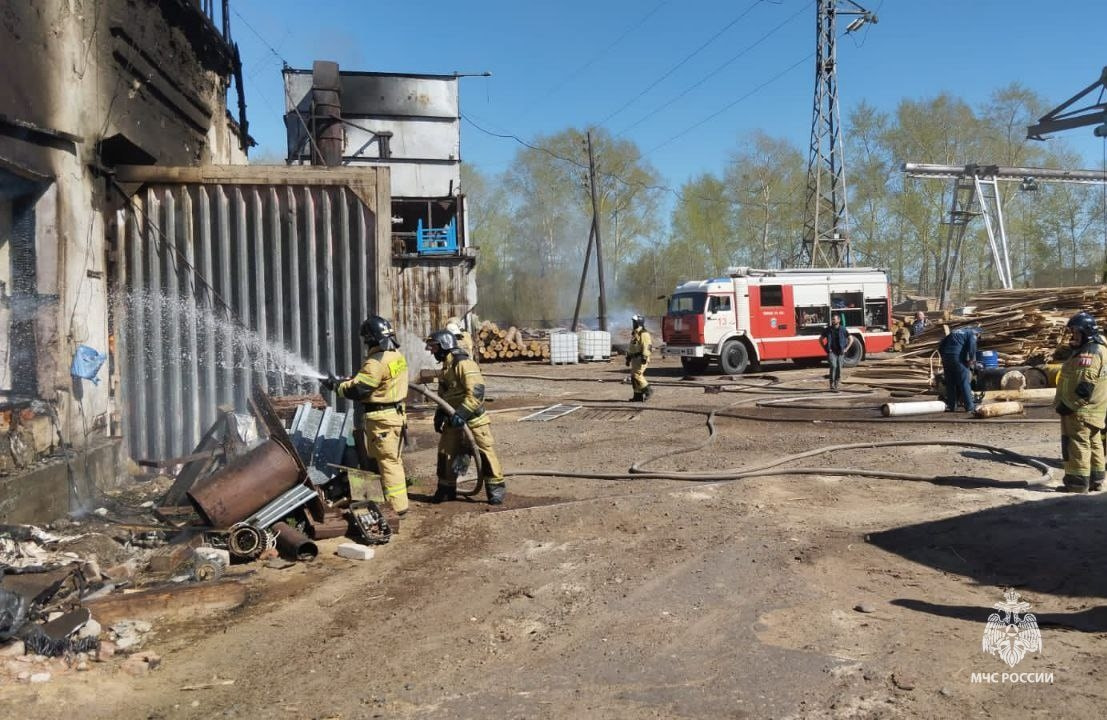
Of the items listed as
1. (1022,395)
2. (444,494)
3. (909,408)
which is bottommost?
(444,494)

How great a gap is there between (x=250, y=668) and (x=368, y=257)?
566cm

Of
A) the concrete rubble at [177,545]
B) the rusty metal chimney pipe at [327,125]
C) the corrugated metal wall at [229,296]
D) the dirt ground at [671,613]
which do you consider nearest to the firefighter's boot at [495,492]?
the dirt ground at [671,613]

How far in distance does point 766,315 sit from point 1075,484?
1437 centimetres

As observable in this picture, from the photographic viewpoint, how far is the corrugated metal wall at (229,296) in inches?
330

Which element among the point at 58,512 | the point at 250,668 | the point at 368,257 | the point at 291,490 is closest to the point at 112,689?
the point at 250,668

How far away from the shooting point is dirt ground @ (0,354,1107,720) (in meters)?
3.51

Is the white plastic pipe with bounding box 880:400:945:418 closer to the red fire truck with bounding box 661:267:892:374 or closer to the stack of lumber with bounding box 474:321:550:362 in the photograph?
the red fire truck with bounding box 661:267:892:374

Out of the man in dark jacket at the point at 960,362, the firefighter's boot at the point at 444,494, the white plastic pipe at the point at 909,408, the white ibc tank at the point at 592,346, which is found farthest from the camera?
the white ibc tank at the point at 592,346

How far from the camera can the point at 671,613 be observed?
4.54 metres

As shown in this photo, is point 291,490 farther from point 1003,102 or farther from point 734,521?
point 1003,102

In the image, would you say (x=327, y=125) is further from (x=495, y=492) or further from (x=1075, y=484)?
(x=1075, y=484)

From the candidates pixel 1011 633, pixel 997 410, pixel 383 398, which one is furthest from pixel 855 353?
pixel 1011 633

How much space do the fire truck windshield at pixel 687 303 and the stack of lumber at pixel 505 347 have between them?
26.1ft

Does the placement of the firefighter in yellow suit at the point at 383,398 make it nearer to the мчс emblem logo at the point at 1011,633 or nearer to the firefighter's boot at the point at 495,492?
the firefighter's boot at the point at 495,492
